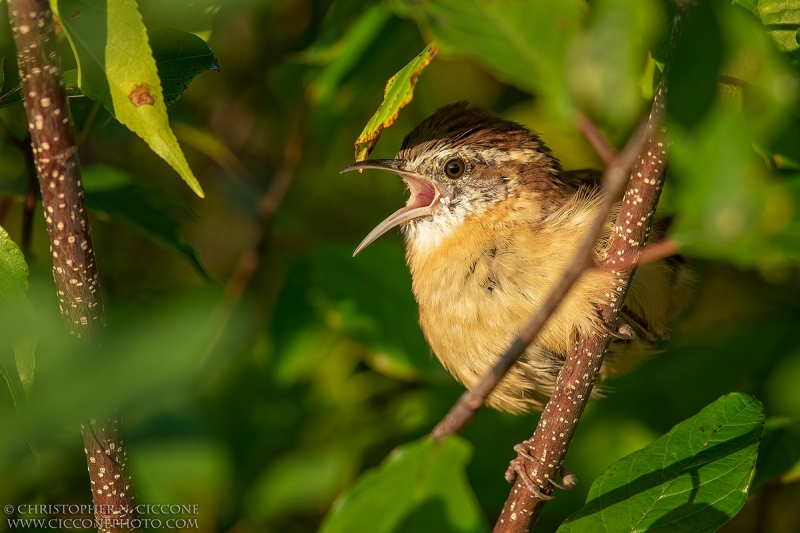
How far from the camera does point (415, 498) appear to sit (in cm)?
227

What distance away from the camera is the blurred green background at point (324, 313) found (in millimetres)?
3254

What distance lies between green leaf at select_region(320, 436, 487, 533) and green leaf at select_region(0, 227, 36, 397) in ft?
3.36

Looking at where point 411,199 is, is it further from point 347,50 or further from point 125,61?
point 125,61

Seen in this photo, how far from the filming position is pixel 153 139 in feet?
5.72

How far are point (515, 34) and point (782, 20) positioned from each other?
1.04 m

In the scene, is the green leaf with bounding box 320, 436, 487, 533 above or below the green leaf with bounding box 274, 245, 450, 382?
above

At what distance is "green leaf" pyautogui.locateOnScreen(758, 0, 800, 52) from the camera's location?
2107 mm

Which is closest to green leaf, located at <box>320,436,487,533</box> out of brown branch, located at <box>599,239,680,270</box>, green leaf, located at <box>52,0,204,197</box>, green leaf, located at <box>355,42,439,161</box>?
brown branch, located at <box>599,239,680,270</box>

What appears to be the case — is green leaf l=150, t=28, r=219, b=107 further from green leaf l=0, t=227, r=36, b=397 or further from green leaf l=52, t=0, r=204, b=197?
green leaf l=0, t=227, r=36, b=397

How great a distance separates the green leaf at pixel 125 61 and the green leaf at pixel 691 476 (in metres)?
1.36

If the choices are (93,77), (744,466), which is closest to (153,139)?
(93,77)

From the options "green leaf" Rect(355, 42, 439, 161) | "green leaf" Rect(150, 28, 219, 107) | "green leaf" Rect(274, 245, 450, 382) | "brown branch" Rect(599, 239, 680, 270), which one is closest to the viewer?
"brown branch" Rect(599, 239, 680, 270)

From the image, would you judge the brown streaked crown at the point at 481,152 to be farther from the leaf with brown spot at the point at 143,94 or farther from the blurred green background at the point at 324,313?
the leaf with brown spot at the point at 143,94

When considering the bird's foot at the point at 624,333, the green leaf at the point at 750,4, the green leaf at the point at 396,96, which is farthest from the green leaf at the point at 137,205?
the green leaf at the point at 750,4
